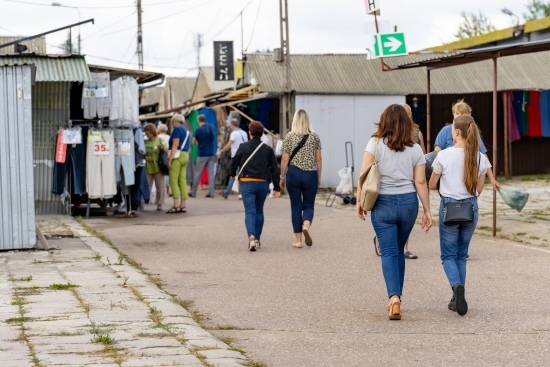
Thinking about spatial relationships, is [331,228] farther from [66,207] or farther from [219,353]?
[219,353]

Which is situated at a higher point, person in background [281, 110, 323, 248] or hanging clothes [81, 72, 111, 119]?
hanging clothes [81, 72, 111, 119]

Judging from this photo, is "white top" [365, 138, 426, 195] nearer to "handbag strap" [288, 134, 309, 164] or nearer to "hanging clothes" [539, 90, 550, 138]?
"handbag strap" [288, 134, 309, 164]

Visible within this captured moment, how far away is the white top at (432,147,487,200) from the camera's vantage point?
8773mm

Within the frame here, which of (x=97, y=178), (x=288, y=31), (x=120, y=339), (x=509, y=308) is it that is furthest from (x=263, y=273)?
(x=288, y=31)

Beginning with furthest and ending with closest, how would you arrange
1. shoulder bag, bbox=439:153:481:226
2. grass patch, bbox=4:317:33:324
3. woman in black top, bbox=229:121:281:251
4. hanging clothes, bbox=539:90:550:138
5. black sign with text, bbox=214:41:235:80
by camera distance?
black sign with text, bbox=214:41:235:80 < hanging clothes, bbox=539:90:550:138 < woman in black top, bbox=229:121:281:251 < shoulder bag, bbox=439:153:481:226 < grass patch, bbox=4:317:33:324

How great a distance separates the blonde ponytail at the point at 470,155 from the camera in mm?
8727

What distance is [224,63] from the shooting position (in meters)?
32.9

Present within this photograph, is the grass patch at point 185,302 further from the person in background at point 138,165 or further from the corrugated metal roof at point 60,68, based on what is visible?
the person in background at point 138,165

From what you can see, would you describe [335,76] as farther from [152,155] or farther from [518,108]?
[152,155]

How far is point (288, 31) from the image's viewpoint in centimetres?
2747

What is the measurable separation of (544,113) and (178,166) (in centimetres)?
1315

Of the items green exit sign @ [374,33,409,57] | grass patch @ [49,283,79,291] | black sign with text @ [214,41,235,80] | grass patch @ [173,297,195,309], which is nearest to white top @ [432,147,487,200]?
grass patch @ [173,297,195,309]

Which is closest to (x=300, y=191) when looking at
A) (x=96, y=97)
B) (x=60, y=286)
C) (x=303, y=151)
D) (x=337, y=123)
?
(x=303, y=151)

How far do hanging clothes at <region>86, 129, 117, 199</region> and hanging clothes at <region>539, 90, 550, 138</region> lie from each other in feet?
48.4
